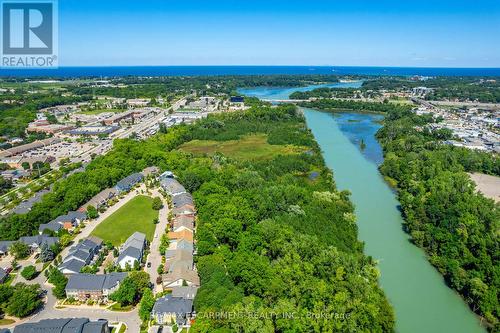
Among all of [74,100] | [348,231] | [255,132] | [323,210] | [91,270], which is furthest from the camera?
[74,100]

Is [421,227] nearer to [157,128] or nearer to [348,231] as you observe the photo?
[348,231]

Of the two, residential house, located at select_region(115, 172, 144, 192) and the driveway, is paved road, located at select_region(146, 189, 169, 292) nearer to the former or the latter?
the driveway

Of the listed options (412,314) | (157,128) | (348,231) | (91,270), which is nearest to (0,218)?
(91,270)

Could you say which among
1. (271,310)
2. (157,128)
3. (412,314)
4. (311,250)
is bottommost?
(412,314)

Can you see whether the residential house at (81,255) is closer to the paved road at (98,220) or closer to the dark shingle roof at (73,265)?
the dark shingle roof at (73,265)

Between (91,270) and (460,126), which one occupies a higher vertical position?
(460,126)

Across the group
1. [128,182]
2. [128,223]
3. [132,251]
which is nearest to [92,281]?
[132,251]

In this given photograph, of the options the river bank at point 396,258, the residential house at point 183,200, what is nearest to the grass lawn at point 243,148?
the river bank at point 396,258
